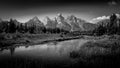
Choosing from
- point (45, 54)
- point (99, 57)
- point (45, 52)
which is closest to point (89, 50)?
point (99, 57)

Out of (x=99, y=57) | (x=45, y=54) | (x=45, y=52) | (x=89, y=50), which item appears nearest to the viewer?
(x=99, y=57)

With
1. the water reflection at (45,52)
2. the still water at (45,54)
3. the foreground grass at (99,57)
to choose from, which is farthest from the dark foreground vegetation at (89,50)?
the water reflection at (45,52)

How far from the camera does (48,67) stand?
1398 cm

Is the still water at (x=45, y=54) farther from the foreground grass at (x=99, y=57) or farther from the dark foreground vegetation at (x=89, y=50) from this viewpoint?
the foreground grass at (x=99, y=57)

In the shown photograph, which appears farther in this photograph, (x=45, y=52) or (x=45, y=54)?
(x=45, y=52)

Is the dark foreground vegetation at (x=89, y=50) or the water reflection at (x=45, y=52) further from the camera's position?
the water reflection at (x=45, y=52)

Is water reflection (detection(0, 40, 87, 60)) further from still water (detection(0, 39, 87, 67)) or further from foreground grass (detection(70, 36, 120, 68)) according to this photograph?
foreground grass (detection(70, 36, 120, 68))

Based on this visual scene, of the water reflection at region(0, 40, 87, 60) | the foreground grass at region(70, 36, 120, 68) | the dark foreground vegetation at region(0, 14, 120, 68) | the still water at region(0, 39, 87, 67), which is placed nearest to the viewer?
the foreground grass at region(70, 36, 120, 68)

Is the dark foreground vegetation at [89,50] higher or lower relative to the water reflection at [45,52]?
higher

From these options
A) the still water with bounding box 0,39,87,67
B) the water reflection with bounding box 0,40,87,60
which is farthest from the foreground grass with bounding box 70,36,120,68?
the water reflection with bounding box 0,40,87,60

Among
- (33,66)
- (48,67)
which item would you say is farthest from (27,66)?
(48,67)

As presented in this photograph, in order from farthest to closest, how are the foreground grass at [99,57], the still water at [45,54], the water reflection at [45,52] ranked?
the water reflection at [45,52] < the still water at [45,54] < the foreground grass at [99,57]

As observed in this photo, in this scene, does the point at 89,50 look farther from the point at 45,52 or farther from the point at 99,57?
the point at 45,52

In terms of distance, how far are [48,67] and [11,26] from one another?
8429cm
